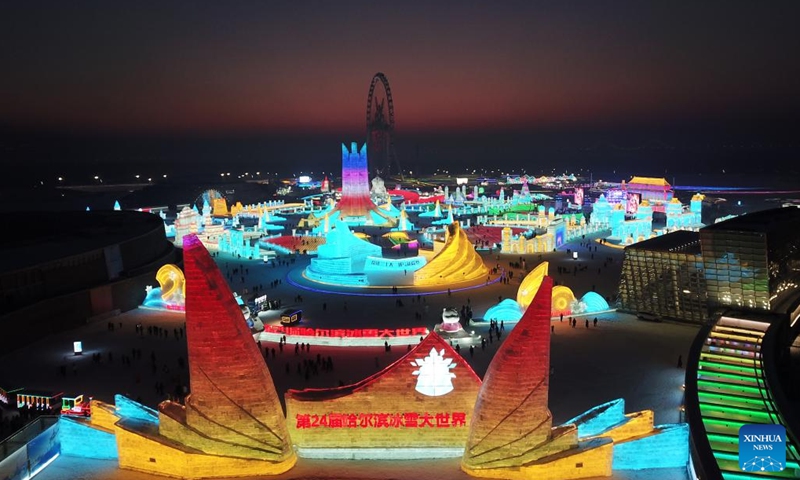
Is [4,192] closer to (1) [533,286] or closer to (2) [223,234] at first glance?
(2) [223,234]

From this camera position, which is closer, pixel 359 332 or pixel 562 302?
pixel 359 332

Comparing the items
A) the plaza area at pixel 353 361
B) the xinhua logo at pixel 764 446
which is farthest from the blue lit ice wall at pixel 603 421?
the xinhua logo at pixel 764 446

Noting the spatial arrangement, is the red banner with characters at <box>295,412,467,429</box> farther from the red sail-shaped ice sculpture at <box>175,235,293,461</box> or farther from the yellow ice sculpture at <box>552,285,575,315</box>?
the yellow ice sculpture at <box>552,285,575,315</box>

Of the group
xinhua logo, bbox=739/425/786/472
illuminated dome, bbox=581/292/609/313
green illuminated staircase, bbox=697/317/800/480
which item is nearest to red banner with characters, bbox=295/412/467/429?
xinhua logo, bbox=739/425/786/472

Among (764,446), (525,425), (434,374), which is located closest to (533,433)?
(525,425)

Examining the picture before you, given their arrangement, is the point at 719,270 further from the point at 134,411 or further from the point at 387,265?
the point at 134,411

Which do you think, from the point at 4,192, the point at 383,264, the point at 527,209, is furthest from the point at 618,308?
the point at 4,192
